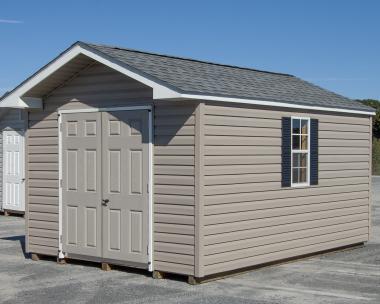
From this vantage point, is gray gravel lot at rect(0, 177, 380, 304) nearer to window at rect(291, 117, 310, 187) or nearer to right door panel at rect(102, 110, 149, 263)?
right door panel at rect(102, 110, 149, 263)

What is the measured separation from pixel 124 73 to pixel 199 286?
317 cm

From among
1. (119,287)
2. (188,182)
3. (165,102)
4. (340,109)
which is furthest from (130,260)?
(340,109)

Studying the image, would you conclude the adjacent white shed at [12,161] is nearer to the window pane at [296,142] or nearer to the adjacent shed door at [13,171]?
the adjacent shed door at [13,171]

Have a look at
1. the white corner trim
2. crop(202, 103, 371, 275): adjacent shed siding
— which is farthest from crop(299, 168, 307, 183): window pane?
the white corner trim

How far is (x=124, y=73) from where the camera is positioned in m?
9.90

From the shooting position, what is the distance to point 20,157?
19047mm

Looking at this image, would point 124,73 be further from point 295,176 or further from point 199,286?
point 295,176

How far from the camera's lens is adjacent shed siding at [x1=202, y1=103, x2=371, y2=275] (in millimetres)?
9617

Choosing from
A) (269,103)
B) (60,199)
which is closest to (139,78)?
(269,103)

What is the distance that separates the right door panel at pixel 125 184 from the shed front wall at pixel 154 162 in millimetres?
199

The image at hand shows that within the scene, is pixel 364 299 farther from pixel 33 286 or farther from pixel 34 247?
pixel 34 247

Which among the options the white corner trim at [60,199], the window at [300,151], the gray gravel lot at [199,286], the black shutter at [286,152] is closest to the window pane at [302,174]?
the window at [300,151]

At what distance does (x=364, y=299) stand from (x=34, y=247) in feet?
18.7

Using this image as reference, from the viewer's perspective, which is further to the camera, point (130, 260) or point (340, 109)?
point (340, 109)
